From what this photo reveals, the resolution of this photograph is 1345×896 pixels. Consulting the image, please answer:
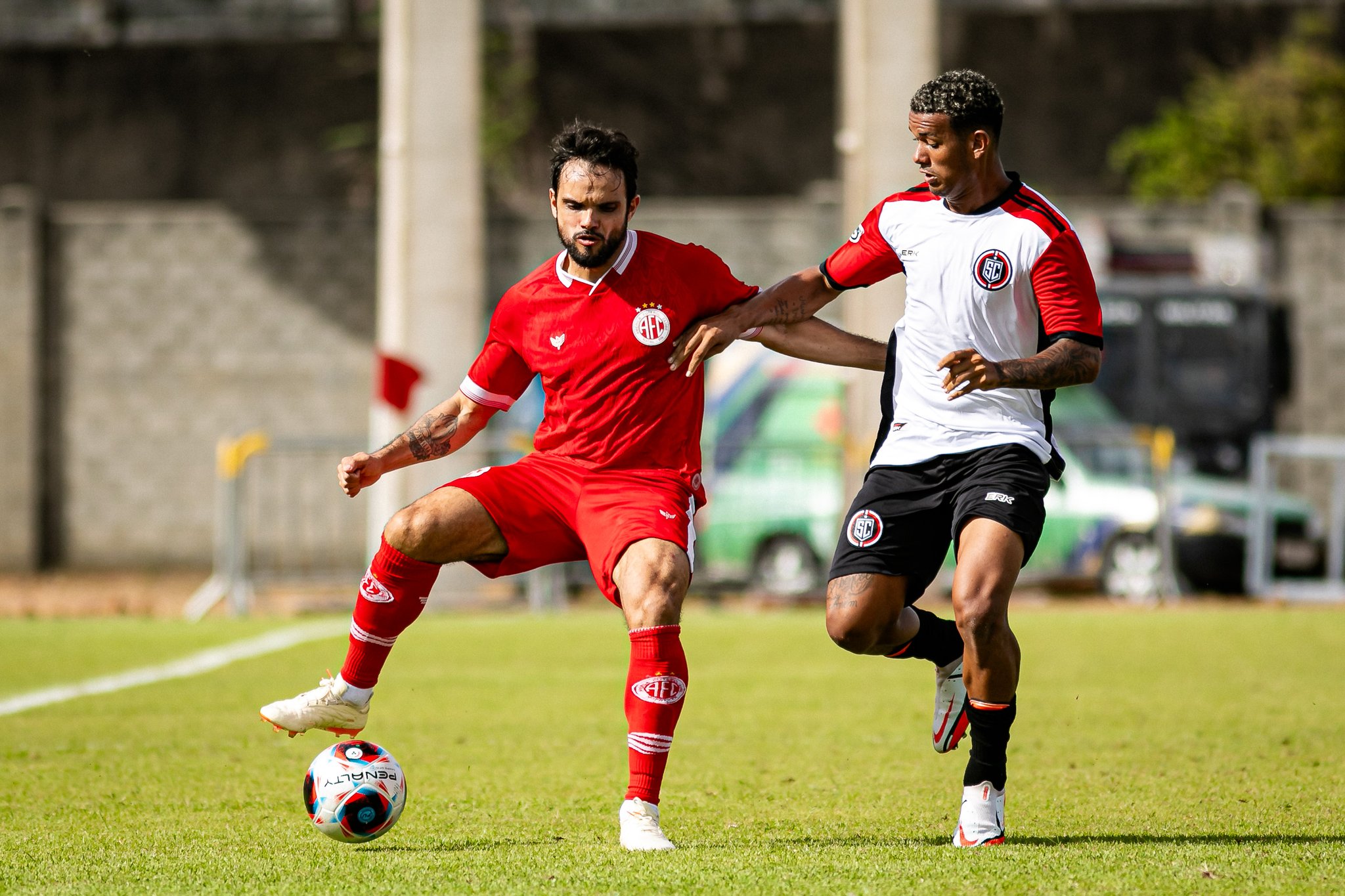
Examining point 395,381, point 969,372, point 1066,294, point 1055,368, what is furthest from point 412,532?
point 395,381

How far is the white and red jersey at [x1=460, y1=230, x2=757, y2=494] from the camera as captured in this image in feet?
19.3

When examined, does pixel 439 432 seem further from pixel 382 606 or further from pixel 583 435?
pixel 382 606

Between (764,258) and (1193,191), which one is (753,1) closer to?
(764,258)

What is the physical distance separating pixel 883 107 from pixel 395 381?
535cm

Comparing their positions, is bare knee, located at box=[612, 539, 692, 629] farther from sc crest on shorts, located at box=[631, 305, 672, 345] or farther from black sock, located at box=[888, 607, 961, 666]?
black sock, located at box=[888, 607, 961, 666]

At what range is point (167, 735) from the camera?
8086mm

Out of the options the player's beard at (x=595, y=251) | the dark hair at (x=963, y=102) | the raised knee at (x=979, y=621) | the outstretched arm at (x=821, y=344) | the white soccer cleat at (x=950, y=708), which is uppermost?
the dark hair at (x=963, y=102)

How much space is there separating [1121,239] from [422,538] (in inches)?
702

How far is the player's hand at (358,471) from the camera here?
5.88 metres

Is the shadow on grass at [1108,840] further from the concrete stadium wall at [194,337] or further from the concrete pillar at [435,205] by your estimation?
the concrete stadium wall at [194,337]

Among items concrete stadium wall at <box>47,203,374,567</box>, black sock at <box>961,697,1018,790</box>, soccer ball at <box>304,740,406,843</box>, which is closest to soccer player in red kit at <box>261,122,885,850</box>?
soccer ball at <box>304,740,406,843</box>

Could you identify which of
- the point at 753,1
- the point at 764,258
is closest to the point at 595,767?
the point at 764,258

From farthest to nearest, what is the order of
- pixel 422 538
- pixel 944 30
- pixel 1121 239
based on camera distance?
1. pixel 944 30
2. pixel 1121 239
3. pixel 422 538

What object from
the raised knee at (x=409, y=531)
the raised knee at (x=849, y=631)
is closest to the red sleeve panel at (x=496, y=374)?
the raised knee at (x=409, y=531)
